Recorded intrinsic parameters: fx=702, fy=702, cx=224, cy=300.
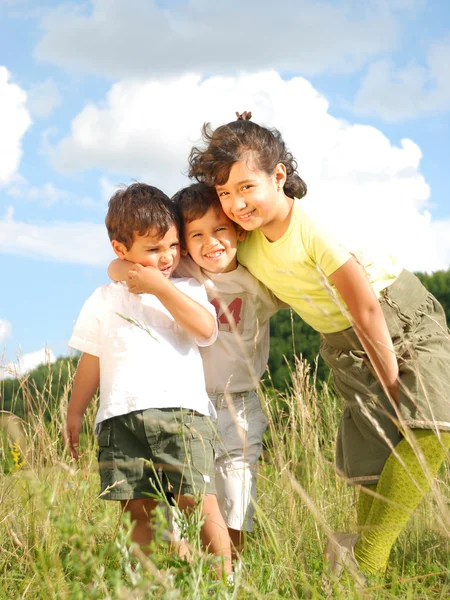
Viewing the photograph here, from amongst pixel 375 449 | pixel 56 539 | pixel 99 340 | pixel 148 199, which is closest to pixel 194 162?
pixel 148 199

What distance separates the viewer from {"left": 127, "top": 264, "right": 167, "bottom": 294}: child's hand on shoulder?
2.37 m

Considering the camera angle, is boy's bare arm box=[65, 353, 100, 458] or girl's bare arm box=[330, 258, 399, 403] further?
boy's bare arm box=[65, 353, 100, 458]

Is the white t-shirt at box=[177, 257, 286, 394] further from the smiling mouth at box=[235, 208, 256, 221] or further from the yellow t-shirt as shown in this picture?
the smiling mouth at box=[235, 208, 256, 221]

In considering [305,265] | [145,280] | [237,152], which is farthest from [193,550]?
[237,152]

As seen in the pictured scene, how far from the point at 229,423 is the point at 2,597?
1017 millimetres

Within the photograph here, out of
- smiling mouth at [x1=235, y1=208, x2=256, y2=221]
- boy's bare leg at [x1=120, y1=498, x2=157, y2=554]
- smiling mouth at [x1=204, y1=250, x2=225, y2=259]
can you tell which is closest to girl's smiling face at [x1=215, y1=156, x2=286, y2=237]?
smiling mouth at [x1=235, y1=208, x2=256, y2=221]

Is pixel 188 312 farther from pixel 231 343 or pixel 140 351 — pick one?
pixel 231 343

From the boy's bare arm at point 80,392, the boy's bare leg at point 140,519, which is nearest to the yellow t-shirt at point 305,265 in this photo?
the boy's bare arm at point 80,392

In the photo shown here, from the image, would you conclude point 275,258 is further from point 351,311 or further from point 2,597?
point 2,597

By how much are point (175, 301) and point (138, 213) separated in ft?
1.15

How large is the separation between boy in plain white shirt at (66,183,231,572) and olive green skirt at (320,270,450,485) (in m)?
0.52

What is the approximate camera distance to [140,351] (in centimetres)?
241

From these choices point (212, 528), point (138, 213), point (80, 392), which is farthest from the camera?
point (80, 392)

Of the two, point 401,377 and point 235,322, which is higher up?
point 235,322
